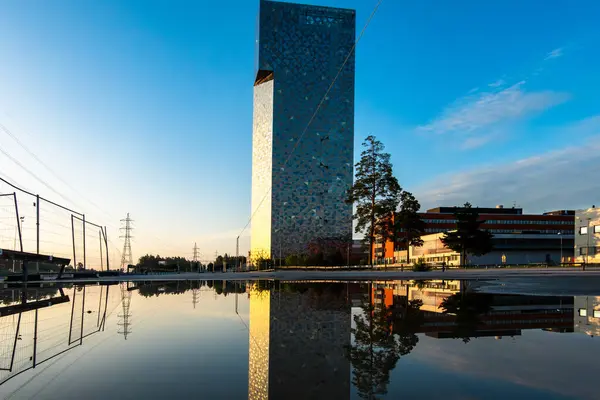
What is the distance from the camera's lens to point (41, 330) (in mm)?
8492

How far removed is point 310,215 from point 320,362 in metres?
111

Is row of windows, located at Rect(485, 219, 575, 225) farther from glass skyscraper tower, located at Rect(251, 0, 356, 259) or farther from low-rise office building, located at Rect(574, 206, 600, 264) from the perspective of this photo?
low-rise office building, located at Rect(574, 206, 600, 264)

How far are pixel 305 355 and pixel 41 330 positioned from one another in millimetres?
5284

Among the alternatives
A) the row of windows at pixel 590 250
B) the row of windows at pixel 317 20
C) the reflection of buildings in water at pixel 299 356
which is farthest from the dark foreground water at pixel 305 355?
the row of windows at pixel 317 20

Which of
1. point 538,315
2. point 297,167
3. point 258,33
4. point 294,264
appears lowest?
point 294,264

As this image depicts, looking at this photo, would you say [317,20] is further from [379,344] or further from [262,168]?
[379,344]

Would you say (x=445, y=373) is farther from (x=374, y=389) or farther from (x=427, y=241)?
(x=427, y=241)

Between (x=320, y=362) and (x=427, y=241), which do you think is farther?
(x=427, y=241)

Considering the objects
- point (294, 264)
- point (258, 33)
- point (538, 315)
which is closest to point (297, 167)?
point (258, 33)

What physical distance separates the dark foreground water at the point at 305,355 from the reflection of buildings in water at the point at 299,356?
16 mm

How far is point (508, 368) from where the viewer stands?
523cm

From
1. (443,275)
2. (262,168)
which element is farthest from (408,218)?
(262,168)

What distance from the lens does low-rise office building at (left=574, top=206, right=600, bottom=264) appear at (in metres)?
72.9

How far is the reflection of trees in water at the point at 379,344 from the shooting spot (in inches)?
184
